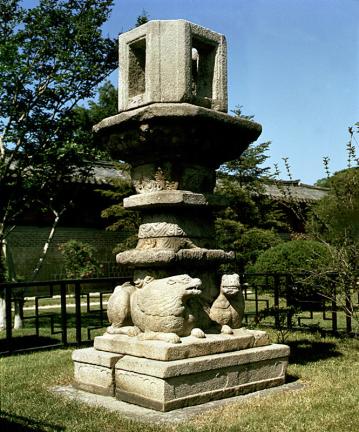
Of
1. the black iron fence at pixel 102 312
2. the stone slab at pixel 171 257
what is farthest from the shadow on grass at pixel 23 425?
the black iron fence at pixel 102 312

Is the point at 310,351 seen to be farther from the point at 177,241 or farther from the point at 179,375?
the point at 179,375

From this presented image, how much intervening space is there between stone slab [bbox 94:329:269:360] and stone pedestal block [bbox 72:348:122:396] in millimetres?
102

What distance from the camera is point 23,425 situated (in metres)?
4.61

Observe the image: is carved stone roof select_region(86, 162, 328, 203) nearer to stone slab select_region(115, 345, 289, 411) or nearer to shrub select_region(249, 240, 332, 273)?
shrub select_region(249, 240, 332, 273)

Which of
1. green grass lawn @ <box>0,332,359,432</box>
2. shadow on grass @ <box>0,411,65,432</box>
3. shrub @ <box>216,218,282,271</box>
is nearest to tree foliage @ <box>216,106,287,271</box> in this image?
shrub @ <box>216,218,282,271</box>

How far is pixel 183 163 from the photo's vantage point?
581 centimetres

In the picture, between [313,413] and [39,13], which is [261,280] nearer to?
[39,13]

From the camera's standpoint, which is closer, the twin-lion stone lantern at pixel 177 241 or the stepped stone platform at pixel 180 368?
the stepped stone platform at pixel 180 368

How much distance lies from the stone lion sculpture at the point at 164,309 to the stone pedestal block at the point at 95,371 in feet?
1.01

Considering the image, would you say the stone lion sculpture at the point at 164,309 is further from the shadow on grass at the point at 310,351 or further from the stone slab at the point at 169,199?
the shadow on grass at the point at 310,351

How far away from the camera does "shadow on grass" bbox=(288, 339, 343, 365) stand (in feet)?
23.4

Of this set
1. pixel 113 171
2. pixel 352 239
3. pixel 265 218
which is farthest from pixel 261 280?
pixel 113 171

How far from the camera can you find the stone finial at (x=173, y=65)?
555cm

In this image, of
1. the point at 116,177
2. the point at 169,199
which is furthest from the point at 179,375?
the point at 116,177
